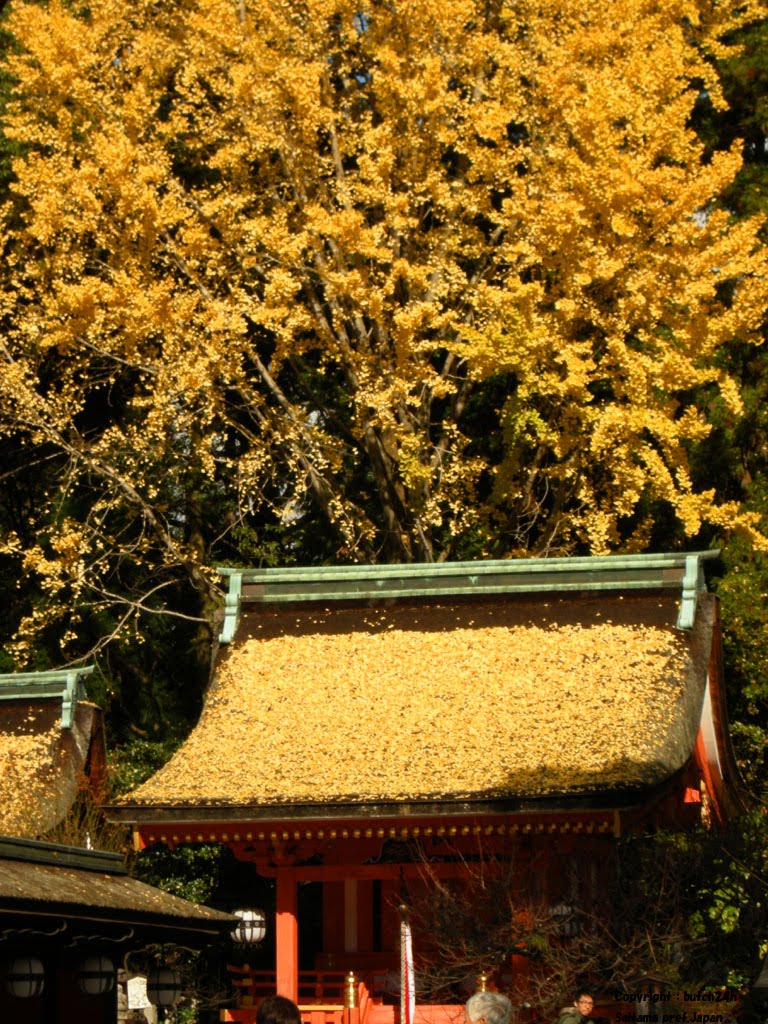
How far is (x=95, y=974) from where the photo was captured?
31.6 ft

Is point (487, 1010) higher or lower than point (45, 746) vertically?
lower

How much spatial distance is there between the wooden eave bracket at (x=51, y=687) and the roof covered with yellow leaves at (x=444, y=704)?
3.89 meters

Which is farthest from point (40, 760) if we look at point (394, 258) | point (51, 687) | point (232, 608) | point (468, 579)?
point (394, 258)

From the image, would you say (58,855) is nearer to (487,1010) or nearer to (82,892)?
(82,892)

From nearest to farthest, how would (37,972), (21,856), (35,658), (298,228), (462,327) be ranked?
(37,972) < (21,856) < (462,327) < (298,228) < (35,658)

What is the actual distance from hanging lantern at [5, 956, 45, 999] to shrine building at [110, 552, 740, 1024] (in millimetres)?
4665

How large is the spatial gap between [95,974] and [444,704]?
6.31 meters

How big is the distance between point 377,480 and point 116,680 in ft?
20.4

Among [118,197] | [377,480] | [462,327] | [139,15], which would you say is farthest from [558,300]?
[139,15]

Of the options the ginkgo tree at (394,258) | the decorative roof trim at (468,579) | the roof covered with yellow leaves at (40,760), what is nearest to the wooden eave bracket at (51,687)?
the roof covered with yellow leaves at (40,760)

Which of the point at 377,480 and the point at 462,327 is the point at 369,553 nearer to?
the point at 377,480

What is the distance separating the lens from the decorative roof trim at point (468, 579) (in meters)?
16.8

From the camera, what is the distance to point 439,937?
1270cm

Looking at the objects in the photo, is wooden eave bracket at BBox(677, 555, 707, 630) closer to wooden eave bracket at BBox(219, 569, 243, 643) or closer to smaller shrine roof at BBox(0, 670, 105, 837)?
wooden eave bracket at BBox(219, 569, 243, 643)
